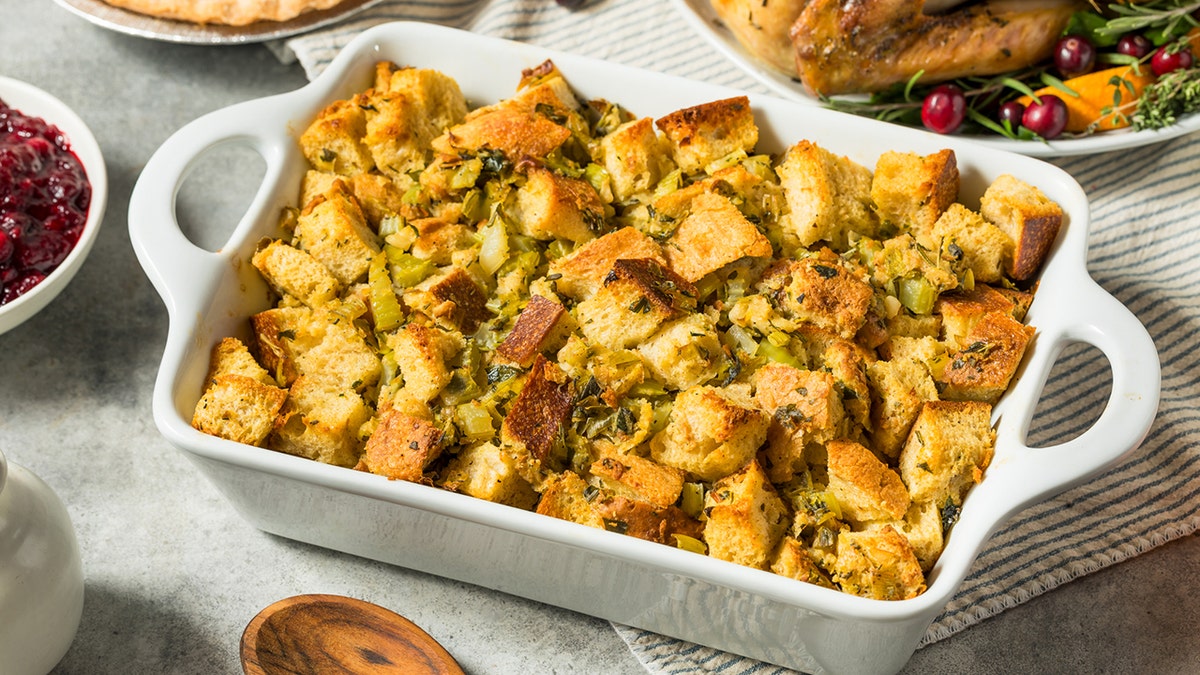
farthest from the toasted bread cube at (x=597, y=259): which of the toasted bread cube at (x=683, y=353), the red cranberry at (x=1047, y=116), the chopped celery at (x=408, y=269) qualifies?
the red cranberry at (x=1047, y=116)

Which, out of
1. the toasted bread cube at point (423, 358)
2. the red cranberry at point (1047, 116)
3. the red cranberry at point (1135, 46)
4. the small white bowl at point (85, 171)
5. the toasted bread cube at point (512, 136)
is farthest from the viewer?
the red cranberry at point (1135, 46)

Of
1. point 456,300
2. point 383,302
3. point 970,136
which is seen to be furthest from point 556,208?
point 970,136

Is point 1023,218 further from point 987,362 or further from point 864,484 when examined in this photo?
point 864,484

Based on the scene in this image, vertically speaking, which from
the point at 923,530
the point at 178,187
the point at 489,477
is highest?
the point at 178,187

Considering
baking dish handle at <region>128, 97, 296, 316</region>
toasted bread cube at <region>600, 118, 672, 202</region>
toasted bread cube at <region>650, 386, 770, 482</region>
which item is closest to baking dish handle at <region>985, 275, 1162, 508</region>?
toasted bread cube at <region>650, 386, 770, 482</region>

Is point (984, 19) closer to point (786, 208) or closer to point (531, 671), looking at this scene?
point (786, 208)

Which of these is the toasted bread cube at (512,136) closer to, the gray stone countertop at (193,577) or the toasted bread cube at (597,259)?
the toasted bread cube at (597,259)

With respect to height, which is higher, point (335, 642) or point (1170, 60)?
point (1170, 60)
